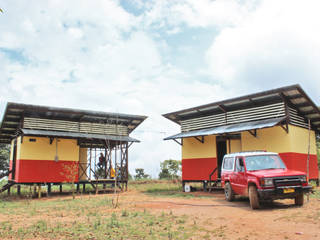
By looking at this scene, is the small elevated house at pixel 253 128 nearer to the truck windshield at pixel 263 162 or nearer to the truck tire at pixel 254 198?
the truck windshield at pixel 263 162

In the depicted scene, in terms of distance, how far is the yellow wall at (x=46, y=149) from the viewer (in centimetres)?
1703

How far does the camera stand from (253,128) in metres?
14.1

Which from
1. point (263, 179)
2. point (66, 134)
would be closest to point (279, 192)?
point (263, 179)

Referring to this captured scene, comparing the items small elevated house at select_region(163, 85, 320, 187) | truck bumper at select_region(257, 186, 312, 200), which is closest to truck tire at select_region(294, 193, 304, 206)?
truck bumper at select_region(257, 186, 312, 200)

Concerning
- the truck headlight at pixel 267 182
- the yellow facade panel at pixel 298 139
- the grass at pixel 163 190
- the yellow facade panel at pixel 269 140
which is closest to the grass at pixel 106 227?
the truck headlight at pixel 267 182

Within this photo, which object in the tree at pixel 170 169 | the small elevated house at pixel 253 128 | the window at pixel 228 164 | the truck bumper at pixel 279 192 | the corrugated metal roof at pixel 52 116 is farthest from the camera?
the tree at pixel 170 169

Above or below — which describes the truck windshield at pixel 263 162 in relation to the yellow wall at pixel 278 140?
below

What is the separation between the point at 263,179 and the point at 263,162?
135 cm

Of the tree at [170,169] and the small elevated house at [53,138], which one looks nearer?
the small elevated house at [53,138]

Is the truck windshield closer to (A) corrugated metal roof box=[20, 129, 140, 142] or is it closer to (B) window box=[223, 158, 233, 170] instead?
(B) window box=[223, 158, 233, 170]

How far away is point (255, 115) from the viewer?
52.6 ft

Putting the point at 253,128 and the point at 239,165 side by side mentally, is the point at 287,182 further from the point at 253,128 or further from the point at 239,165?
the point at 253,128

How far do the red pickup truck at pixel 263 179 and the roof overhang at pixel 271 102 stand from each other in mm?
4840

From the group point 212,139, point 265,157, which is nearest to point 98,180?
point 212,139
